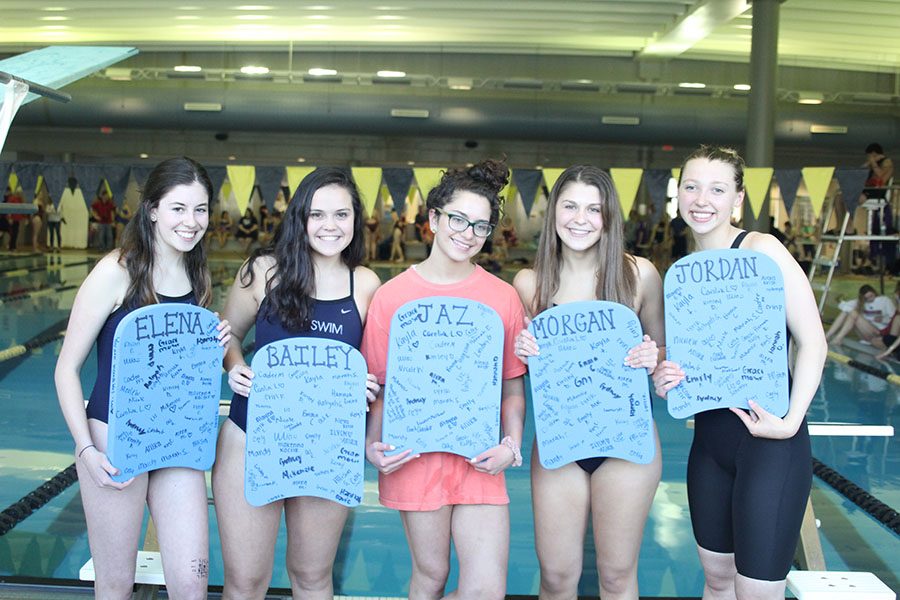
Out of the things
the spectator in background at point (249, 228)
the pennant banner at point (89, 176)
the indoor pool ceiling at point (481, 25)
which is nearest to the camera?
the pennant banner at point (89, 176)

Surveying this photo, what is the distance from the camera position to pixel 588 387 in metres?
2.43

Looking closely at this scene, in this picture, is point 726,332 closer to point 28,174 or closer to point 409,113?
point 28,174

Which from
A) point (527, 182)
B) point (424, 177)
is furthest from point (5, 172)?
point (527, 182)

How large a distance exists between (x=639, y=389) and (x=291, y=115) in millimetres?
14395

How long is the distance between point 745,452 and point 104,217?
20914 mm

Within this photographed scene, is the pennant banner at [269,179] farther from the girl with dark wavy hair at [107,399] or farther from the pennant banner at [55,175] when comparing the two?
the girl with dark wavy hair at [107,399]

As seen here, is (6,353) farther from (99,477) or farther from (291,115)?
(291,115)

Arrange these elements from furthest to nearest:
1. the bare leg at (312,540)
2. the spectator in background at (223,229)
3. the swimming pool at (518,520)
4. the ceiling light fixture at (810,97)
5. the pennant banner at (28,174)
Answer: the spectator in background at (223,229) → the ceiling light fixture at (810,97) → the pennant banner at (28,174) → the swimming pool at (518,520) → the bare leg at (312,540)

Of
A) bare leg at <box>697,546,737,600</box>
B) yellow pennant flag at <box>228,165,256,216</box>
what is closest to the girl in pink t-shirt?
bare leg at <box>697,546,737,600</box>

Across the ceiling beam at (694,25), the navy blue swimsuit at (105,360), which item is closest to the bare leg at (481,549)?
the navy blue swimsuit at (105,360)

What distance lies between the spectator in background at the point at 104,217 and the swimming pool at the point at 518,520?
48.2 ft

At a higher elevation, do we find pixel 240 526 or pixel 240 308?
pixel 240 308

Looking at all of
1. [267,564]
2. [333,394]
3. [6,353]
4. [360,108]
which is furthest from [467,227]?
[360,108]

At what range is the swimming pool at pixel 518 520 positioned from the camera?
379cm
